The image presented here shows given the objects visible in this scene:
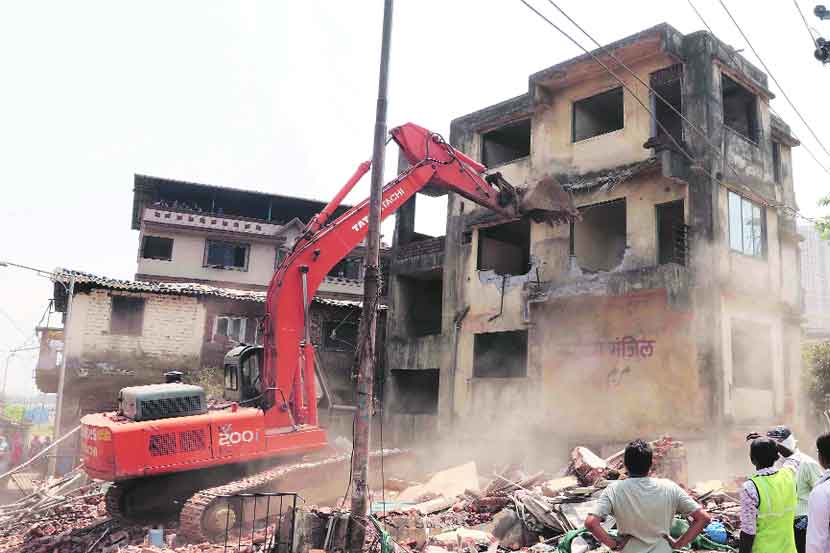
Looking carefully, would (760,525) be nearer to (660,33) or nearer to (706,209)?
(706,209)

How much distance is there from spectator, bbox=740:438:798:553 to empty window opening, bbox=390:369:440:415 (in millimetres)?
18800

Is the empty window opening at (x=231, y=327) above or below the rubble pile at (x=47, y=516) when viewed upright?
above

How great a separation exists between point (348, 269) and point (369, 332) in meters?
29.8

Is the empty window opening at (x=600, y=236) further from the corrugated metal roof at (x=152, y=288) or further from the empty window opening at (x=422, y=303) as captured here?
the corrugated metal roof at (x=152, y=288)

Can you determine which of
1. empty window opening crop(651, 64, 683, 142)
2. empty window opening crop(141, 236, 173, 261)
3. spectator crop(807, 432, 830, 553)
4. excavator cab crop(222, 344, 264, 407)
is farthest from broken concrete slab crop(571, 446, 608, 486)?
empty window opening crop(141, 236, 173, 261)

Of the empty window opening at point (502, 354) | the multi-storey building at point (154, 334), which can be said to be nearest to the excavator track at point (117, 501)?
the multi-storey building at point (154, 334)

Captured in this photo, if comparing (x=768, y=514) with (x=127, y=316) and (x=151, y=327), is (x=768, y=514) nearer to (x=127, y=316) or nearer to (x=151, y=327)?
(x=151, y=327)

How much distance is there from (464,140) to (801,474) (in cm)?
1760

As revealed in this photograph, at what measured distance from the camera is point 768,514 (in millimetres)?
4570

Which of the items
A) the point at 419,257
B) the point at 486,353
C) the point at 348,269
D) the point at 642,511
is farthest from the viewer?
the point at 348,269

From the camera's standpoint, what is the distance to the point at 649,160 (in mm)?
16156

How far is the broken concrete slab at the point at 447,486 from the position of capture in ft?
42.2

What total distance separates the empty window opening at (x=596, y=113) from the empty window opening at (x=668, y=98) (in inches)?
44.1

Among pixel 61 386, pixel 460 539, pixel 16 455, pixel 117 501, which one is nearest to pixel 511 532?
pixel 460 539
